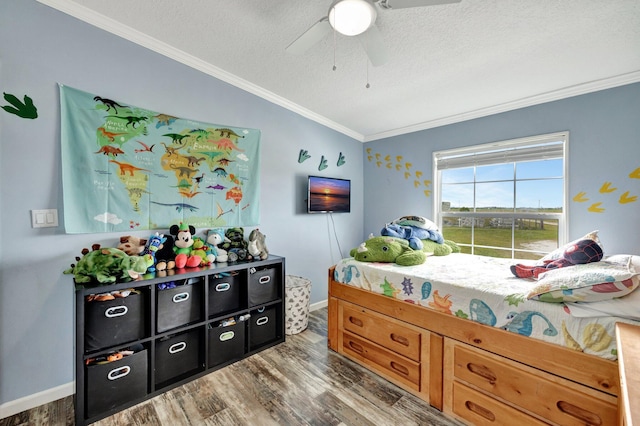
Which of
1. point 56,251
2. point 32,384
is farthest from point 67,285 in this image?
point 32,384

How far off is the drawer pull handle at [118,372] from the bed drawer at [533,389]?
2039 millimetres

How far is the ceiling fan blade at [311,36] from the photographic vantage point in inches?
56.7

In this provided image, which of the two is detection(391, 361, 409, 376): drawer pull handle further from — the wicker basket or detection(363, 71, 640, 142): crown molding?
detection(363, 71, 640, 142): crown molding

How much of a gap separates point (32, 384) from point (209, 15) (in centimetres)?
262

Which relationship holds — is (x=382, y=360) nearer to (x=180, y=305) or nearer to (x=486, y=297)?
(x=486, y=297)

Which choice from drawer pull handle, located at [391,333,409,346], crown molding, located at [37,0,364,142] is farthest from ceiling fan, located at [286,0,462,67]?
drawer pull handle, located at [391,333,409,346]

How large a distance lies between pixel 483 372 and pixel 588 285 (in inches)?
28.2

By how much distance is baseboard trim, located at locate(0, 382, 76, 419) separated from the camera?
1.51 meters

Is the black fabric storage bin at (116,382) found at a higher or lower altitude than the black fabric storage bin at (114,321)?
lower

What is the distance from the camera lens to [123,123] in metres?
1.89

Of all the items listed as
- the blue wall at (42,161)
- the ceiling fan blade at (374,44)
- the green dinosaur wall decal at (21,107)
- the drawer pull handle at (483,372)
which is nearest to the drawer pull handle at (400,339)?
the drawer pull handle at (483,372)

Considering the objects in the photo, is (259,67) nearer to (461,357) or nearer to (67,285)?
(67,285)

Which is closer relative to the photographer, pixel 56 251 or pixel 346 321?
pixel 56 251

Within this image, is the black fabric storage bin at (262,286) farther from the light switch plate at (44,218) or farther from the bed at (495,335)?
the light switch plate at (44,218)
